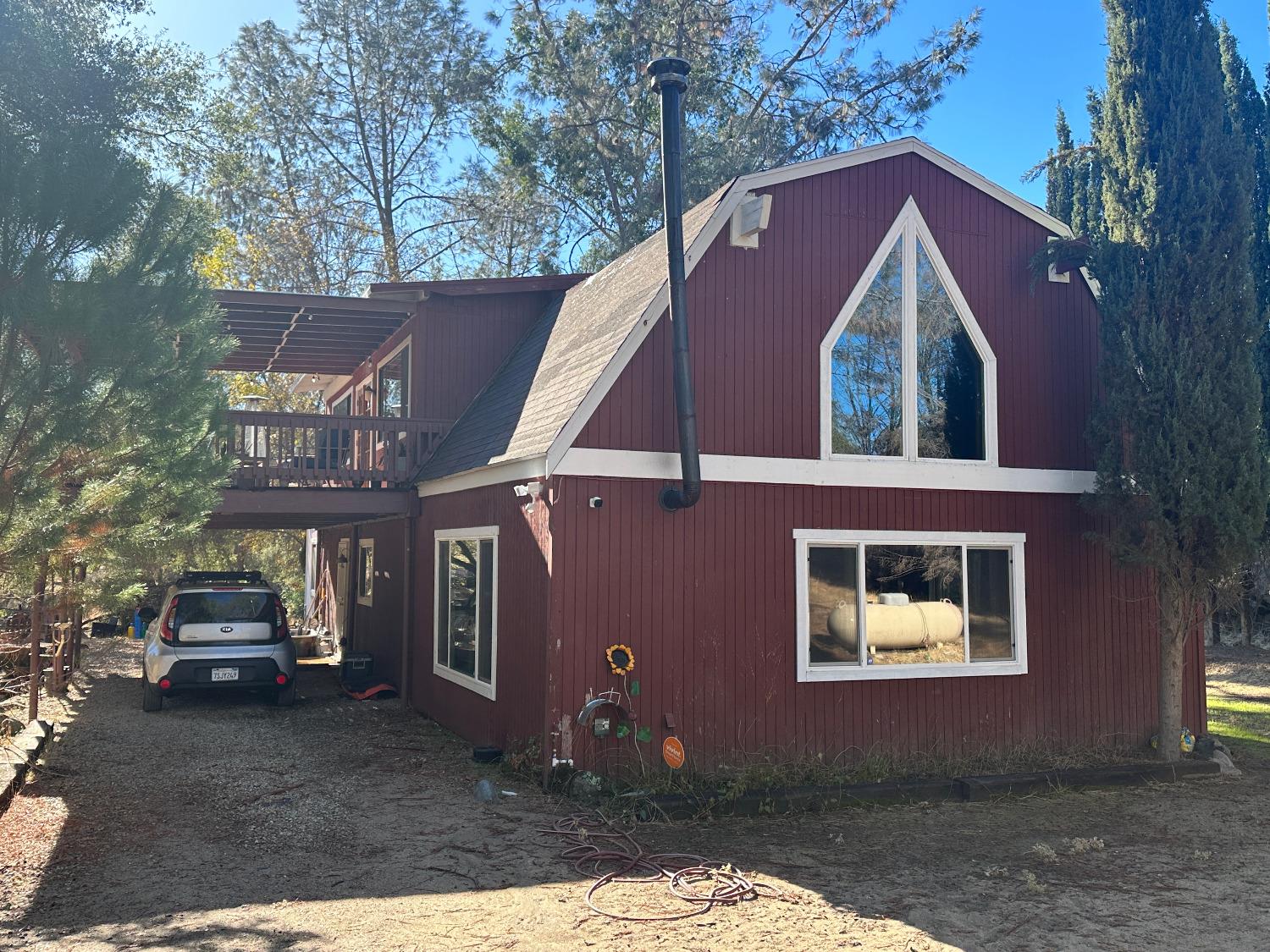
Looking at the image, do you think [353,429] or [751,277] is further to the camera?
[353,429]

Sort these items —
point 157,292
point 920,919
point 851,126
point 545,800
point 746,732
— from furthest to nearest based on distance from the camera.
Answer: point 851,126 → point 746,732 → point 545,800 → point 157,292 → point 920,919

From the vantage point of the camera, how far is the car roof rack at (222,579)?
41.7 feet

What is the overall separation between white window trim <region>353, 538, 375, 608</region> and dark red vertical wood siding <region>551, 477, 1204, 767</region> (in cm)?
819

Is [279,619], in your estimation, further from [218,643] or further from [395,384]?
[395,384]

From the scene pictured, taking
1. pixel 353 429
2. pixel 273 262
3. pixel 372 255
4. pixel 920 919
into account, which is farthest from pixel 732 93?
pixel 920 919

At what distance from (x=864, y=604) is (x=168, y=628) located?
7957mm

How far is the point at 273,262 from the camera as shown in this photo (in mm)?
28625

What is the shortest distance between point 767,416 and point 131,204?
5.49 m

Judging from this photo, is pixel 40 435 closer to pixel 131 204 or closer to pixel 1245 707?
pixel 131 204

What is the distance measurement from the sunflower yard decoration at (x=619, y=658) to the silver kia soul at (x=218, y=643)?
5459mm

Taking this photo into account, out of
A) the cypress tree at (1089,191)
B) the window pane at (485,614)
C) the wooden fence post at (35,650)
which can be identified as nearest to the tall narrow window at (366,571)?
the wooden fence post at (35,650)

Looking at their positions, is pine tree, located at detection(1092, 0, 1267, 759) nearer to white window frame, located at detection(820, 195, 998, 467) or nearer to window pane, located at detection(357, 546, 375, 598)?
white window frame, located at detection(820, 195, 998, 467)

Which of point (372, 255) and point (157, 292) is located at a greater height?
point (372, 255)

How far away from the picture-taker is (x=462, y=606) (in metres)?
11.1
